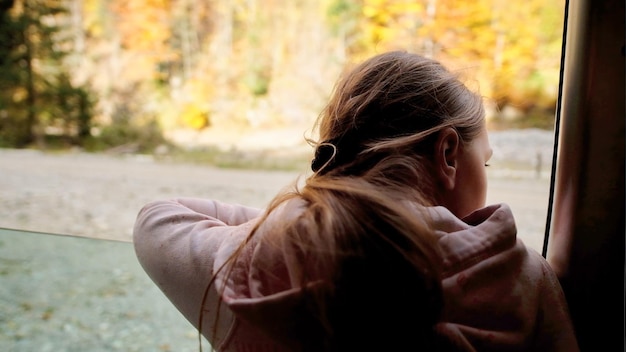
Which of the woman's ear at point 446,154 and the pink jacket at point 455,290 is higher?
the woman's ear at point 446,154

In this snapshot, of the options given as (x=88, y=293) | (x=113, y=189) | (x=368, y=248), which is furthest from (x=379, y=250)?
(x=113, y=189)

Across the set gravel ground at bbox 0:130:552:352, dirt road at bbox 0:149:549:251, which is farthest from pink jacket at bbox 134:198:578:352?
dirt road at bbox 0:149:549:251

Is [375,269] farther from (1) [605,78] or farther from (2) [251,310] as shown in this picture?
(1) [605,78]

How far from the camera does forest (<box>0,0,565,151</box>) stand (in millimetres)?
3049

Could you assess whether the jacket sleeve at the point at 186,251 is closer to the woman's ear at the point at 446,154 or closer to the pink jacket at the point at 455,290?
the pink jacket at the point at 455,290

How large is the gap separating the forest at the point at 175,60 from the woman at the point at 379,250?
6.19ft

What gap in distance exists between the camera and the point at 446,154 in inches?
29.0

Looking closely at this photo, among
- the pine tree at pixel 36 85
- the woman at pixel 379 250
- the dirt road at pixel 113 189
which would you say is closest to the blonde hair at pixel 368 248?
the woman at pixel 379 250

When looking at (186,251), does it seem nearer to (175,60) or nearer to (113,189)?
(113,189)

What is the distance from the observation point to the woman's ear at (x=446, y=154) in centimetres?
72

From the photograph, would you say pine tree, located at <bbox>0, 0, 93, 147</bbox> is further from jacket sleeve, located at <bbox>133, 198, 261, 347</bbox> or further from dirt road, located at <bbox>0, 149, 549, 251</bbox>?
jacket sleeve, located at <bbox>133, 198, 261, 347</bbox>

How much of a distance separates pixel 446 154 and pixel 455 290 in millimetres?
204

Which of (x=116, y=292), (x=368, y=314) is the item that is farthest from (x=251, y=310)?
(x=116, y=292)

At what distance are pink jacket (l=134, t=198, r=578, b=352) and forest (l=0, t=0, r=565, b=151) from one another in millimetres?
2013
